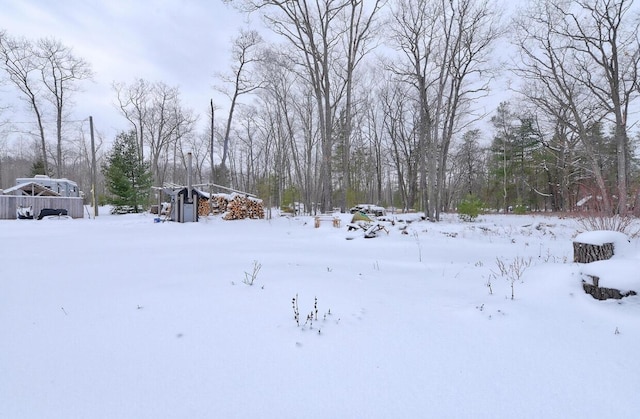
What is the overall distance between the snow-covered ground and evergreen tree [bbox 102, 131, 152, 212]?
17.5 m

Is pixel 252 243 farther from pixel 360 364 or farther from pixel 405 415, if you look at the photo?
pixel 405 415

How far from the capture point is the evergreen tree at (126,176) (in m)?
19.1

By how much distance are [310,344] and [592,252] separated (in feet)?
14.2

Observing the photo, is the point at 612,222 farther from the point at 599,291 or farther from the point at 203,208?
the point at 203,208

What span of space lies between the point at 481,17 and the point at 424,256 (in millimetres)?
15131

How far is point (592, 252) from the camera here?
4062 mm

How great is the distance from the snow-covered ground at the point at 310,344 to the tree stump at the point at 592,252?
0.80ft

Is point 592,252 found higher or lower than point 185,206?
lower

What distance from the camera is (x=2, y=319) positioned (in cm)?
247

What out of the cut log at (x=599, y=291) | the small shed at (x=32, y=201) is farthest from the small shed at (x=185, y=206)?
the cut log at (x=599, y=291)

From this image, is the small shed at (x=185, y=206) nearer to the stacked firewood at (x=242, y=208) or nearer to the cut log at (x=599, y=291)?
the stacked firewood at (x=242, y=208)

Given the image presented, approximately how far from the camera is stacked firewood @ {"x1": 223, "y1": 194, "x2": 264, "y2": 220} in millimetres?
14013

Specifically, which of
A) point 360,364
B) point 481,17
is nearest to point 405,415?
point 360,364

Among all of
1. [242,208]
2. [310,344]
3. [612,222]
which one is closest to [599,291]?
[310,344]
